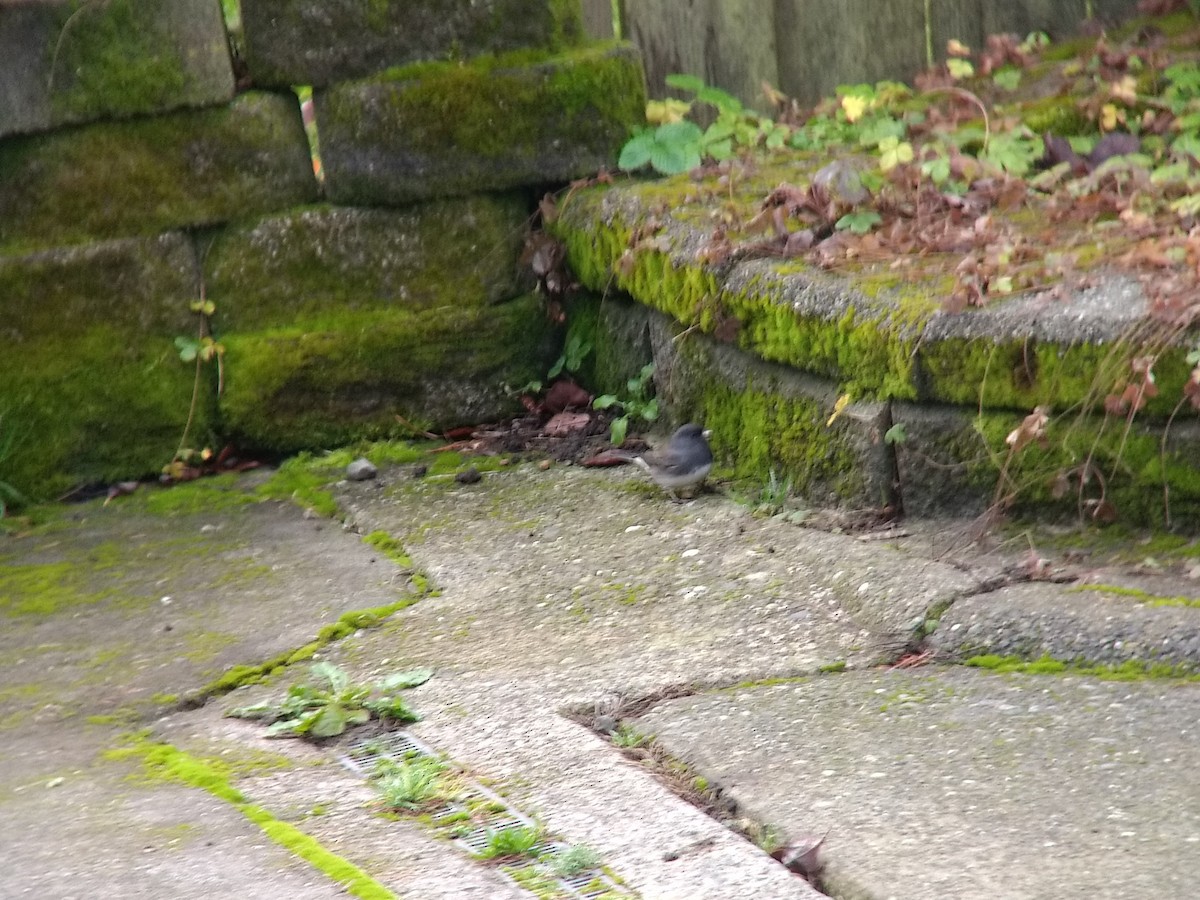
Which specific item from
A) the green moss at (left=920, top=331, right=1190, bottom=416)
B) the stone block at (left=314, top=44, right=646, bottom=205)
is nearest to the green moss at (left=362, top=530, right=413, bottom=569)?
the stone block at (left=314, top=44, right=646, bottom=205)

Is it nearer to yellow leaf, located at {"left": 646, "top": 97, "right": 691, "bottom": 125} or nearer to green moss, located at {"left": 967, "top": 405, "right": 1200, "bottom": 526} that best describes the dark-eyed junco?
green moss, located at {"left": 967, "top": 405, "right": 1200, "bottom": 526}

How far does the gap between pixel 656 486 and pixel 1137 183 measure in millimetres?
1501

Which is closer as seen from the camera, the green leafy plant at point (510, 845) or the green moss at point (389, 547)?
the green leafy plant at point (510, 845)

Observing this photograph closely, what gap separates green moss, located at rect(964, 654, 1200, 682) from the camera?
2.60 meters

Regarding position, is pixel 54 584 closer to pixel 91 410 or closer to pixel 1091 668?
pixel 91 410

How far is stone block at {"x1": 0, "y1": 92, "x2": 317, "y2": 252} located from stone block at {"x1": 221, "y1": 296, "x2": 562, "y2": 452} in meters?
0.41

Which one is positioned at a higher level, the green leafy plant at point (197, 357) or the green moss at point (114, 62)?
the green moss at point (114, 62)

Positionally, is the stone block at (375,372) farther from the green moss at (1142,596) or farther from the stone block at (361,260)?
the green moss at (1142,596)

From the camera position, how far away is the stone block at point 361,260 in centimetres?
446

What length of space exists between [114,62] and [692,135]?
5.67ft

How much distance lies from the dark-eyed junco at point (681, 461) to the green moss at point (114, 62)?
1804 mm

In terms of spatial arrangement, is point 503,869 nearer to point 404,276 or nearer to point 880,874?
point 880,874

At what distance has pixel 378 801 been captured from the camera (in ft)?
7.70

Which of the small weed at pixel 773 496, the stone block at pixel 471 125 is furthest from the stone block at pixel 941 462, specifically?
the stone block at pixel 471 125
